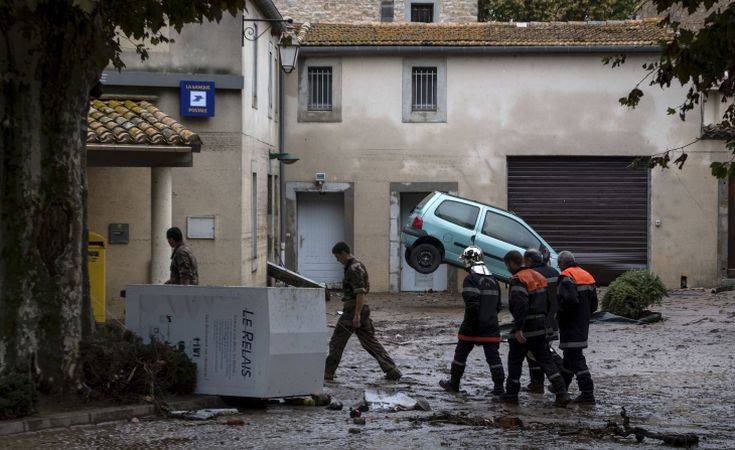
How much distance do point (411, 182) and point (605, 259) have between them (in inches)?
195

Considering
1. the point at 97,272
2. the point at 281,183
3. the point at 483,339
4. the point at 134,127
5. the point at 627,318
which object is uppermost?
the point at 134,127

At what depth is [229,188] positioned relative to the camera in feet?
73.4

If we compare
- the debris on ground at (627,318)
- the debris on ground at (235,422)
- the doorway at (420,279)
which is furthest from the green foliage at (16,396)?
the doorway at (420,279)

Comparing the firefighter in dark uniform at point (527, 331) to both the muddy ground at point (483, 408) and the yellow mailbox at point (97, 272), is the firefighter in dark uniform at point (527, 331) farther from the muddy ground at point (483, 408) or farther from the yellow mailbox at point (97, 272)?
the yellow mailbox at point (97, 272)

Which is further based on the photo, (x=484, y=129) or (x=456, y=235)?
(x=484, y=129)

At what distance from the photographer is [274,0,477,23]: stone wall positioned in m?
38.8

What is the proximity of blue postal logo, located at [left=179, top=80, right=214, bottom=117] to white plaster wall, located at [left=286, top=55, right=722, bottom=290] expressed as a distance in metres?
8.47

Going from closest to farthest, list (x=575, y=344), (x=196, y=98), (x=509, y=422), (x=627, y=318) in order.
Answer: (x=509, y=422), (x=575, y=344), (x=196, y=98), (x=627, y=318)

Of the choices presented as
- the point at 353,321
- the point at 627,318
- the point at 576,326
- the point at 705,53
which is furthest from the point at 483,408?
the point at 627,318

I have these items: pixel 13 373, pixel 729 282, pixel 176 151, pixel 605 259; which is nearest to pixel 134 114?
pixel 176 151

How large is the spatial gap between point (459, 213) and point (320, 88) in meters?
6.71

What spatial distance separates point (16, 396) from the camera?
418 inches

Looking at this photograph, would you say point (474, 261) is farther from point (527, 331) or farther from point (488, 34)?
point (488, 34)

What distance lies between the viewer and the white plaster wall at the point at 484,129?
30.4 metres
